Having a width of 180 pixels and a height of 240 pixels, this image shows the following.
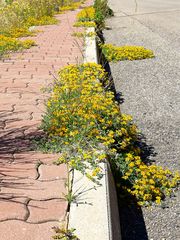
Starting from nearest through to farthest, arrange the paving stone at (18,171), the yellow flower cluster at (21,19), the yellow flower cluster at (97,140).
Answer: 1. the paving stone at (18,171)
2. the yellow flower cluster at (97,140)
3. the yellow flower cluster at (21,19)

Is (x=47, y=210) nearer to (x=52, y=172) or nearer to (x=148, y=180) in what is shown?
(x=52, y=172)

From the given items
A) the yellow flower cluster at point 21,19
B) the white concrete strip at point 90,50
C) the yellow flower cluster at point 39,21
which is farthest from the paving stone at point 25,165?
the yellow flower cluster at point 39,21

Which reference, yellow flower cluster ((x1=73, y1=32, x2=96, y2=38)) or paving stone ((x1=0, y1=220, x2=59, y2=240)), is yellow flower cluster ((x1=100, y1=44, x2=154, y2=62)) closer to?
yellow flower cluster ((x1=73, y1=32, x2=96, y2=38))

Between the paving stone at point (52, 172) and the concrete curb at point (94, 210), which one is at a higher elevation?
the concrete curb at point (94, 210)

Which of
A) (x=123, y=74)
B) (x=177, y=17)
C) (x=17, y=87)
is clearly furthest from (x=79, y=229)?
(x=177, y=17)

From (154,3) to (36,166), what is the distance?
1924 centimetres

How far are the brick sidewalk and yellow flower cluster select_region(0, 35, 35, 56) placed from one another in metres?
1.77

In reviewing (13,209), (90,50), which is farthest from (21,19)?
(13,209)

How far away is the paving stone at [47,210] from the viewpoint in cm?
313

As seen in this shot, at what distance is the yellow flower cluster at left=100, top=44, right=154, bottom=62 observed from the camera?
947 cm

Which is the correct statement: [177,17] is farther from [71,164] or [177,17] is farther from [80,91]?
[71,164]

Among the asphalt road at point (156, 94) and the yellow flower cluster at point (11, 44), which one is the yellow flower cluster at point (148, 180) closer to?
the asphalt road at point (156, 94)

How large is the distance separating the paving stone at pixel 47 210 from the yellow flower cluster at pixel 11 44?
6.09 meters

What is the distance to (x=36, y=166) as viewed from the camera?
3934mm
